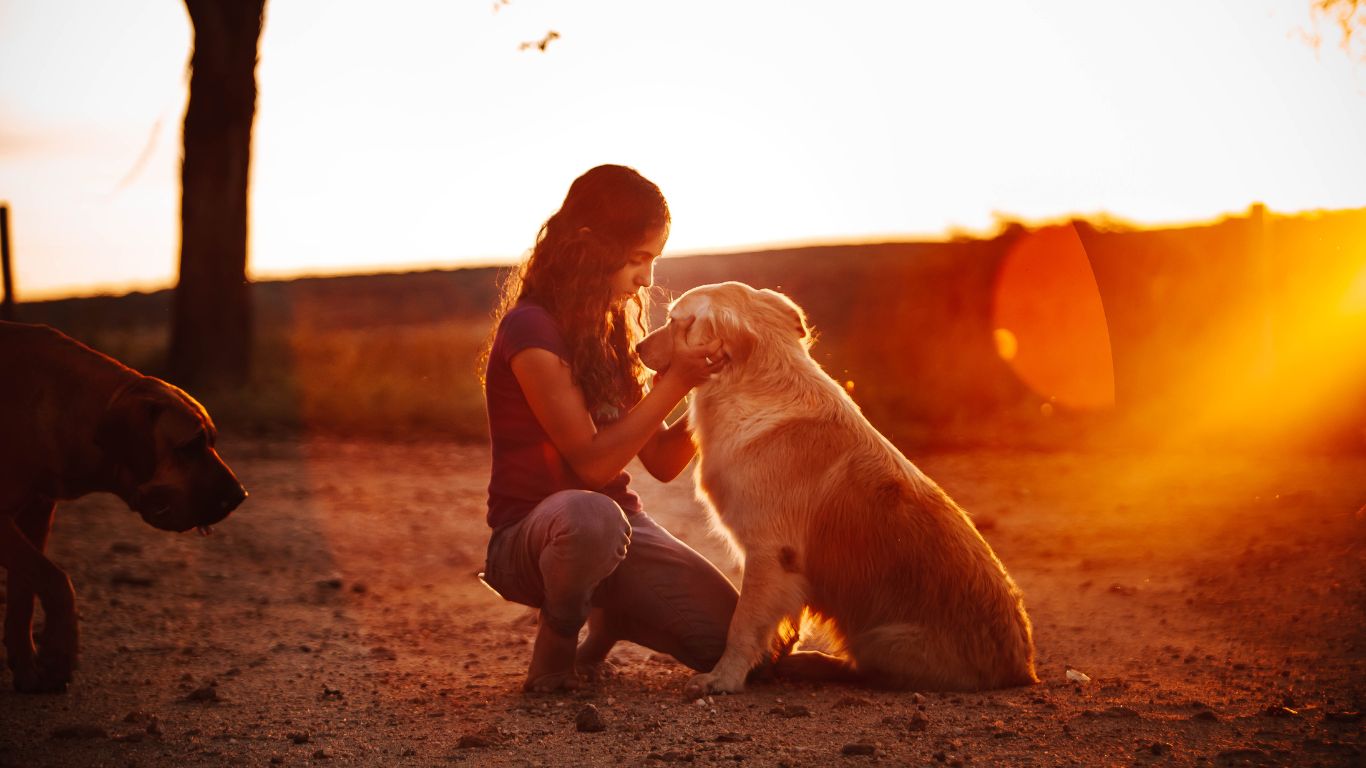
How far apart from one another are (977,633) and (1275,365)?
7.57m

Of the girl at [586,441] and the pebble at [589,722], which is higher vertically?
the girl at [586,441]

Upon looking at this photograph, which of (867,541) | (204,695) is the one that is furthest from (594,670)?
(204,695)

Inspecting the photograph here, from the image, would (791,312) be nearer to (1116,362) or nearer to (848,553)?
(848,553)

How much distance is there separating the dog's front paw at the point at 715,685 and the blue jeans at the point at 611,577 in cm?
34

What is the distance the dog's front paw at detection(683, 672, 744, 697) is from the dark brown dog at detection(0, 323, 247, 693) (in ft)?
6.12

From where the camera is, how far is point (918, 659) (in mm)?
3988

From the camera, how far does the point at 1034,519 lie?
7426 millimetres

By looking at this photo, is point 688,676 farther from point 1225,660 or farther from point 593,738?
point 1225,660

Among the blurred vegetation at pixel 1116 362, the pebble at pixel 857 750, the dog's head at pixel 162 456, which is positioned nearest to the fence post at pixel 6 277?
the blurred vegetation at pixel 1116 362

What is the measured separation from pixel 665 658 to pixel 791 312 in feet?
5.42

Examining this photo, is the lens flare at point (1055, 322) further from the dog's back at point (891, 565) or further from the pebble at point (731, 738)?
the pebble at point (731, 738)

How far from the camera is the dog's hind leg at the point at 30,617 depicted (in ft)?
13.1

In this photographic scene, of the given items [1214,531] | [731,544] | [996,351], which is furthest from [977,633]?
[996,351]

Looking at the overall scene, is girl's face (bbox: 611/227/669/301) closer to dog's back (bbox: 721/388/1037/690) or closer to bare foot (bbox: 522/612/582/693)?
dog's back (bbox: 721/388/1037/690)
